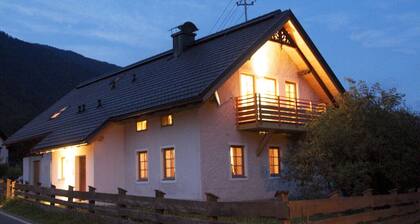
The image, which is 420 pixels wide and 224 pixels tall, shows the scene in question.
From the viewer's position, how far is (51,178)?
26.2 m

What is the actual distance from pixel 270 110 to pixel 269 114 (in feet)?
0.57

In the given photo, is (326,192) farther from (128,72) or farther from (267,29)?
(128,72)

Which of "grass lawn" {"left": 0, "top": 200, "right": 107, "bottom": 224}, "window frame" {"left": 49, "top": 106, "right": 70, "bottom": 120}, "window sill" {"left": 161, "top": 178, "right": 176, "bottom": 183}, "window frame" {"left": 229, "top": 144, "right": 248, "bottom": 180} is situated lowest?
"grass lawn" {"left": 0, "top": 200, "right": 107, "bottom": 224}

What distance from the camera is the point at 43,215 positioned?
1659cm

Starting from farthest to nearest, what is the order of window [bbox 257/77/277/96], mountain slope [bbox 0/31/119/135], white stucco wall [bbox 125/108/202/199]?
mountain slope [bbox 0/31/119/135] → window [bbox 257/77/277/96] → white stucco wall [bbox 125/108/202/199]

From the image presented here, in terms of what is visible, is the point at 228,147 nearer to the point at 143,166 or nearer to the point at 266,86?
the point at 266,86

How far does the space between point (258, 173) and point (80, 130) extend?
7.93 m

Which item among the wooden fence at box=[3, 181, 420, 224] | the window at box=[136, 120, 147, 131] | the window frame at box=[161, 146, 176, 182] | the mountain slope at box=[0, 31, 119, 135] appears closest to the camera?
the wooden fence at box=[3, 181, 420, 224]

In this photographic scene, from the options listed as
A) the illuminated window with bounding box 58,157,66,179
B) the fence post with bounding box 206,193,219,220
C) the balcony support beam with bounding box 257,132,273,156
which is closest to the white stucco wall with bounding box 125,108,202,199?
the balcony support beam with bounding box 257,132,273,156

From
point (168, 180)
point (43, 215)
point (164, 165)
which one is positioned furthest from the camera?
point (164, 165)

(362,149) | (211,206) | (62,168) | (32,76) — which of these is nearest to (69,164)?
(62,168)

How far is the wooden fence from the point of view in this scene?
869 cm

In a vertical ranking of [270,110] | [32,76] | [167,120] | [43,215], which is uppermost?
[32,76]

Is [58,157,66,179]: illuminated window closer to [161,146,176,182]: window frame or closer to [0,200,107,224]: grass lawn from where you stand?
[0,200,107,224]: grass lawn
